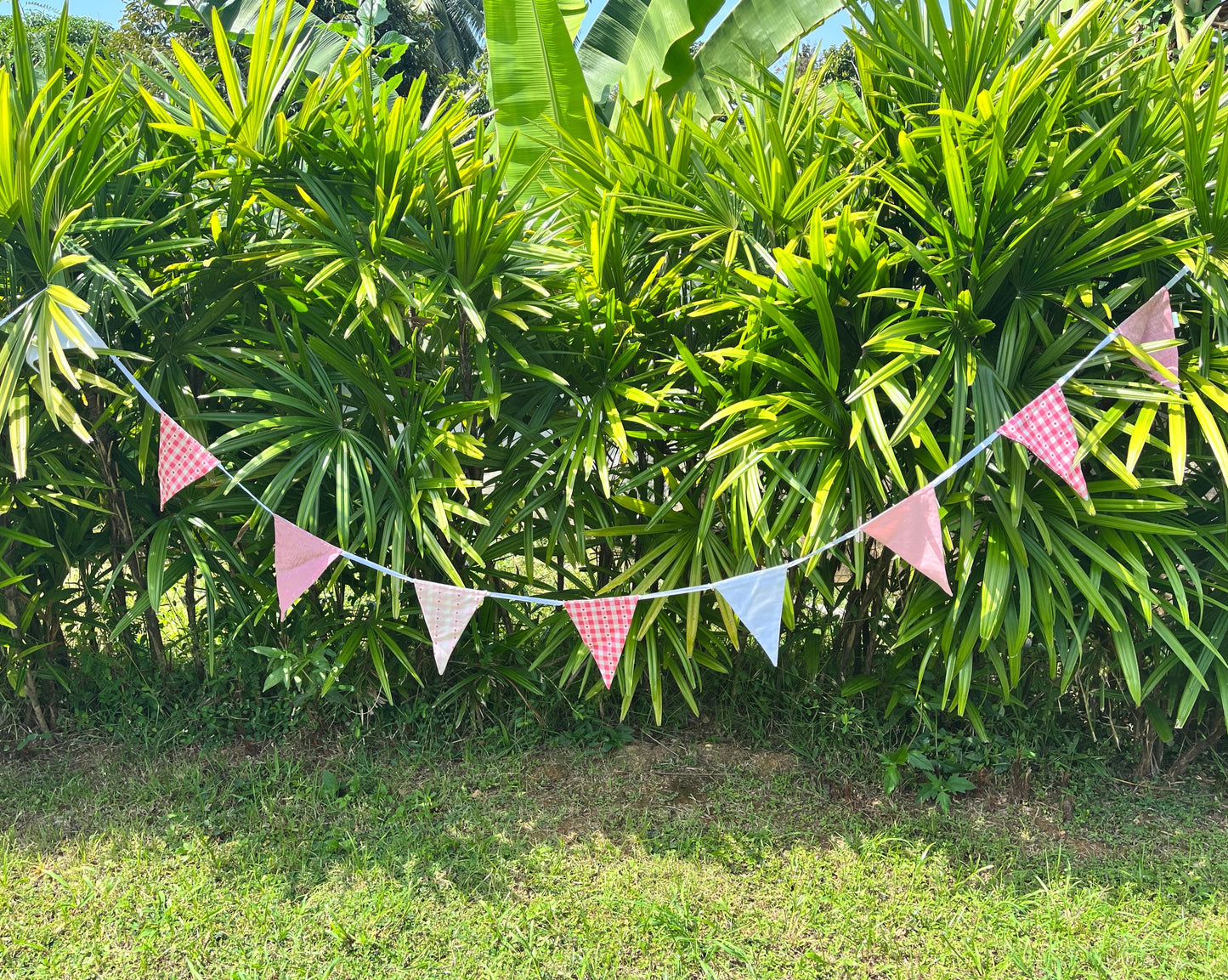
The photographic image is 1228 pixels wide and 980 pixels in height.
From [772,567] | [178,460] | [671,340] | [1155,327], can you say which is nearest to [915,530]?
[772,567]

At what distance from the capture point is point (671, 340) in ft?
8.79

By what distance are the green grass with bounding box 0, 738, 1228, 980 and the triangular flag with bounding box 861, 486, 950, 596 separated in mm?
898

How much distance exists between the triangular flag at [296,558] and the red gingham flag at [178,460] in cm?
22

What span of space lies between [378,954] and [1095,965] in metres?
1.70

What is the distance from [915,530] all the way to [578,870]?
4.16 feet

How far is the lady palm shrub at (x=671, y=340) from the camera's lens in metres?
2.25

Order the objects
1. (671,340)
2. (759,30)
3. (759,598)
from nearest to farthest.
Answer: (759,598)
(671,340)
(759,30)

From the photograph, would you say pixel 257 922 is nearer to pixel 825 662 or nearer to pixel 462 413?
pixel 462 413

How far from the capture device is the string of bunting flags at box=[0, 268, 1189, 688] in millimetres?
2156

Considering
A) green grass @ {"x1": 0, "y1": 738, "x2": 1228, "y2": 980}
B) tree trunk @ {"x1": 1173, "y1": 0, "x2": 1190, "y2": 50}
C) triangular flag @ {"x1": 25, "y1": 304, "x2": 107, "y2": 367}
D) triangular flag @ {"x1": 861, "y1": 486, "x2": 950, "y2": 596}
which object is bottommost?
green grass @ {"x1": 0, "y1": 738, "x2": 1228, "y2": 980}

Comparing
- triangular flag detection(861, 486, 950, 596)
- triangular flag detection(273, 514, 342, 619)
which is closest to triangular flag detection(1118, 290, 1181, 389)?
triangular flag detection(861, 486, 950, 596)

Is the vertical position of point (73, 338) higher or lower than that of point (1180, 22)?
lower

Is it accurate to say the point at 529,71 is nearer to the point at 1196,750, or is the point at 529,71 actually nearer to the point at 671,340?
the point at 671,340

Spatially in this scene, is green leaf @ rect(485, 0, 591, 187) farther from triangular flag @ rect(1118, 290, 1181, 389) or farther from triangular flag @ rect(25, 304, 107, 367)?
triangular flag @ rect(1118, 290, 1181, 389)
